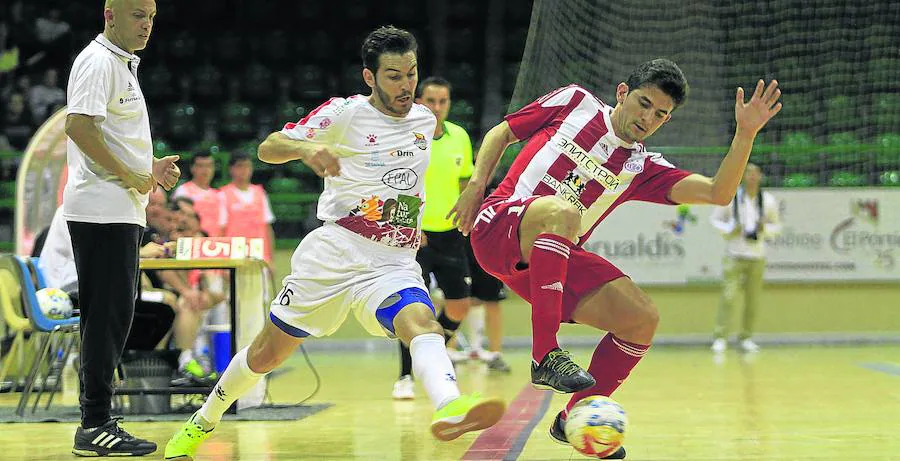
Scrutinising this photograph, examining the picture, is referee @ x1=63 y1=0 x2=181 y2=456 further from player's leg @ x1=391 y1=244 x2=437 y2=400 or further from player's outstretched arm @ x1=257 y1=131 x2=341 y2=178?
player's leg @ x1=391 y1=244 x2=437 y2=400

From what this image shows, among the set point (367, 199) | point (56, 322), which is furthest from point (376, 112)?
point (56, 322)

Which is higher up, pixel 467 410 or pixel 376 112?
pixel 376 112

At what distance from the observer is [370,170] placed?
4719 millimetres

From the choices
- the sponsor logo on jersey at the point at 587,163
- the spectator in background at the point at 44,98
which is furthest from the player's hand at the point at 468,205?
the spectator in background at the point at 44,98

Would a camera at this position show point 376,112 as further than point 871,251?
No

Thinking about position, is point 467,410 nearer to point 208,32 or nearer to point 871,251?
point 871,251

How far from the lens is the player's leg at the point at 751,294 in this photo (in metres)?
12.4

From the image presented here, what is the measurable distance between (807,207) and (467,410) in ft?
34.6

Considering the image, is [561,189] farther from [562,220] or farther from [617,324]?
[617,324]

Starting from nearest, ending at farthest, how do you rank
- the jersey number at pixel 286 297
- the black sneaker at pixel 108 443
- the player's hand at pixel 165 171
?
the jersey number at pixel 286 297, the black sneaker at pixel 108 443, the player's hand at pixel 165 171

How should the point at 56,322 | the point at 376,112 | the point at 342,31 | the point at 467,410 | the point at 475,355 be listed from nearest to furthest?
1. the point at 467,410
2. the point at 376,112
3. the point at 56,322
4. the point at 475,355
5. the point at 342,31

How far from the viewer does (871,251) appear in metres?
13.4

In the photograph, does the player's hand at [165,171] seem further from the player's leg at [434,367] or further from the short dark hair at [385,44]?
the player's leg at [434,367]

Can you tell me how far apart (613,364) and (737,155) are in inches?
43.0
